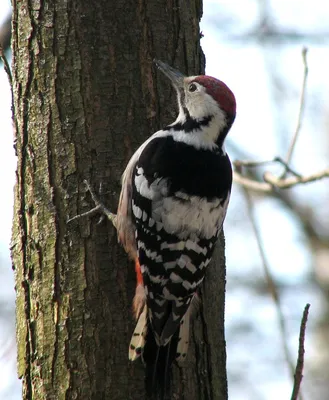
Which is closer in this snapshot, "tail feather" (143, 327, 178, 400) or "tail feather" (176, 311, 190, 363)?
"tail feather" (143, 327, 178, 400)

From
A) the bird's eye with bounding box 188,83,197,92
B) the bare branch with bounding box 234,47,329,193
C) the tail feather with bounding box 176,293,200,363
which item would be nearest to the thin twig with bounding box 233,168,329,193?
the bare branch with bounding box 234,47,329,193

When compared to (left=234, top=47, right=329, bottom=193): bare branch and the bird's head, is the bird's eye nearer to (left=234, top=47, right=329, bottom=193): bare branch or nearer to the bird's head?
the bird's head

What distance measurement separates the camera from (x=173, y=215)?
13.4 ft

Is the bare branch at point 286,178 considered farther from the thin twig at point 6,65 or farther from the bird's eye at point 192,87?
the thin twig at point 6,65

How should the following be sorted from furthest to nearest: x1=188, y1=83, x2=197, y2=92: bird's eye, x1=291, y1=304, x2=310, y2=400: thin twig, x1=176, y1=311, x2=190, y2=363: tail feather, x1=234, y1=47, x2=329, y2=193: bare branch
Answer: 1. x1=234, y1=47, x2=329, y2=193: bare branch
2. x1=188, y1=83, x2=197, y2=92: bird's eye
3. x1=176, y1=311, x2=190, y2=363: tail feather
4. x1=291, y1=304, x2=310, y2=400: thin twig

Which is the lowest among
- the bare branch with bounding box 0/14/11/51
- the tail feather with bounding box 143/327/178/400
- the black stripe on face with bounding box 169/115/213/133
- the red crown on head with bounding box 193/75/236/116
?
the tail feather with bounding box 143/327/178/400

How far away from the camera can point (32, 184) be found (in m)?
4.04

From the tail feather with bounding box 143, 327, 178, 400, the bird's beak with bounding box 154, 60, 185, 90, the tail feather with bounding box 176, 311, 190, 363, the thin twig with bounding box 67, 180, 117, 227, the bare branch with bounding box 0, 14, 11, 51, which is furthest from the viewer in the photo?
the bare branch with bounding box 0, 14, 11, 51

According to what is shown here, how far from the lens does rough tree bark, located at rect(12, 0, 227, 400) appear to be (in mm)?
3781

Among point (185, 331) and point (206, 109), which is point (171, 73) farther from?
point (185, 331)

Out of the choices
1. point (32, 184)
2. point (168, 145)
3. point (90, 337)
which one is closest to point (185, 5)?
point (168, 145)

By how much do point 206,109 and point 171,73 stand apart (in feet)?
1.83

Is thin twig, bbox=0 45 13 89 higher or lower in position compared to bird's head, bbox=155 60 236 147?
higher

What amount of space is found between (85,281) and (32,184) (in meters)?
0.62
